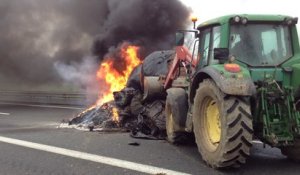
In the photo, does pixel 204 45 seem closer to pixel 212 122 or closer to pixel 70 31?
pixel 212 122

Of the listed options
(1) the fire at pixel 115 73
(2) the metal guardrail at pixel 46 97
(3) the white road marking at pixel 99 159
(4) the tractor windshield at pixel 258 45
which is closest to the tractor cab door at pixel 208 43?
(4) the tractor windshield at pixel 258 45

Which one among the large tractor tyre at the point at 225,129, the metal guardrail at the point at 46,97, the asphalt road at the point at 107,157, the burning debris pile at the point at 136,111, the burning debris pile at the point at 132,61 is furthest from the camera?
the metal guardrail at the point at 46,97

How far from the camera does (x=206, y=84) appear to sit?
683cm

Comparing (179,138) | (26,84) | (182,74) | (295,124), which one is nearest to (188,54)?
(182,74)

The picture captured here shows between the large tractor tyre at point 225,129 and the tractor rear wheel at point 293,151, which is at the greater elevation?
the large tractor tyre at point 225,129

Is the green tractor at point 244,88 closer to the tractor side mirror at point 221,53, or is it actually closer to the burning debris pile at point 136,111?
the tractor side mirror at point 221,53

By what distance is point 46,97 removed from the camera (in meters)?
25.6

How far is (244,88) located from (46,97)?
20.5 metres

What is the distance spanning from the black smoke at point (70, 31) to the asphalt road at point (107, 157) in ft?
25.1

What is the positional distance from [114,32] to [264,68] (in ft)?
42.5

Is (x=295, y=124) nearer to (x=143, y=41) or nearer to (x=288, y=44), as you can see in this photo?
(x=288, y=44)

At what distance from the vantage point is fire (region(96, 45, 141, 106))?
48.1 ft

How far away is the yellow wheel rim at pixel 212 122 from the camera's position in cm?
686

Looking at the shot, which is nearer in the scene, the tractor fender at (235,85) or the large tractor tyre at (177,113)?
the tractor fender at (235,85)
